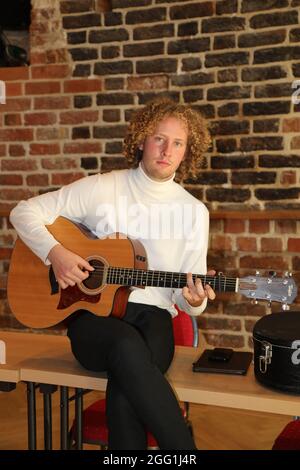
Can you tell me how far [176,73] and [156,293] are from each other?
1.45m

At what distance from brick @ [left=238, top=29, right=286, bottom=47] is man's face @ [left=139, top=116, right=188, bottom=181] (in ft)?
3.28

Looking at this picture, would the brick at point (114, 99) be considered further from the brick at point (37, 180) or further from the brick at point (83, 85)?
the brick at point (37, 180)

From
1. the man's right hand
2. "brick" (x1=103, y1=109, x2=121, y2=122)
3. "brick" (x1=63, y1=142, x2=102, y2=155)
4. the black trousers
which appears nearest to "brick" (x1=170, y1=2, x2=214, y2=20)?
"brick" (x1=103, y1=109, x2=121, y2=122)

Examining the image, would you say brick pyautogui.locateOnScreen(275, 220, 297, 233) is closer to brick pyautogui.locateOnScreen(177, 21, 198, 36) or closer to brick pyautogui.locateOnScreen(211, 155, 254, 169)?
brick pyautogui.locateOnScreen(211, 155, 254, 169)

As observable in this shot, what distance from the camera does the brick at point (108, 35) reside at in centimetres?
306

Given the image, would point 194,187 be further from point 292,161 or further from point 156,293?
point 156,293

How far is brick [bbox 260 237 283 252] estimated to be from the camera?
287 cm

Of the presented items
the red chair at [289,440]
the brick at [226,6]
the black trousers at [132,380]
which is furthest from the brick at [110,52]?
the red chair at [289,440]

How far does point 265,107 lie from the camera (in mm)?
2852

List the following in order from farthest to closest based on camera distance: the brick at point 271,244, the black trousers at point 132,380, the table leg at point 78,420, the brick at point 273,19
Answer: the brick at point 271,244, the brick at point 273,19, the table leg at point 78,420, the black trousers at point 132,380

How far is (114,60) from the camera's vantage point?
3.09m

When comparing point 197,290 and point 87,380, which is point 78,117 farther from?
point 87,380

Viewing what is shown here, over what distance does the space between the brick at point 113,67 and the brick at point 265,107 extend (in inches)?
26.4

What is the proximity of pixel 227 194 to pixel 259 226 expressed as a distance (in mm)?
234
